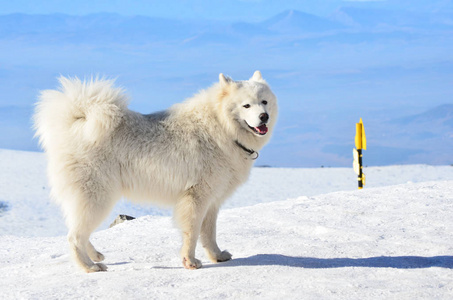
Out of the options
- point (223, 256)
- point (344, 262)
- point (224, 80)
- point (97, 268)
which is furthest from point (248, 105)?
point (97, 268)

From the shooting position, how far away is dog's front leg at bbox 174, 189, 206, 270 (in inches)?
185

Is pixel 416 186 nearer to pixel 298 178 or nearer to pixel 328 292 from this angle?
pixel 328 292

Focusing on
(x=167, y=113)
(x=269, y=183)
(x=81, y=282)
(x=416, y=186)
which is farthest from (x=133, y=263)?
(x=269, y=183)

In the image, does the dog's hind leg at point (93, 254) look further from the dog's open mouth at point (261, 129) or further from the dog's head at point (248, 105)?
the dog's open mouth at point (261, 129)

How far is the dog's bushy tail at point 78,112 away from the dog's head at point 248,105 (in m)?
0.99

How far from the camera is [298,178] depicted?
15.1 metres

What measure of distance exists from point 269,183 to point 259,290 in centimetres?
1046

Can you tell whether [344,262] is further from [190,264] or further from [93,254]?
[93,254]

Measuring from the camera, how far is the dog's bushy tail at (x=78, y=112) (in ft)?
15.5

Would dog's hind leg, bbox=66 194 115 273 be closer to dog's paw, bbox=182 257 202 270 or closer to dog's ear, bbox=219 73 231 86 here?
dog's paw, bbox=182 257 202 270

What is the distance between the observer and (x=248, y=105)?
188 inches

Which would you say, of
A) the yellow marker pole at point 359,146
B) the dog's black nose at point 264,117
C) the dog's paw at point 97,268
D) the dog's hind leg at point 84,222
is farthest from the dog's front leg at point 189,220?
the yellow marker pole at point 359,146

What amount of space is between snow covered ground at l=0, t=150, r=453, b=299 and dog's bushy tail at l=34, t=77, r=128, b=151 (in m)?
1.24

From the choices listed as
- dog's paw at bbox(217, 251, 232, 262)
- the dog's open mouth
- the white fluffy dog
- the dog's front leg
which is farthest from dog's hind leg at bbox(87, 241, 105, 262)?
the dog's open mouth
